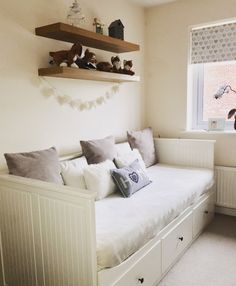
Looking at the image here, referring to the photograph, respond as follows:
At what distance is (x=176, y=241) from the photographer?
7.39 feet

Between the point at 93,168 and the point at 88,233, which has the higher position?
the point at 93,168

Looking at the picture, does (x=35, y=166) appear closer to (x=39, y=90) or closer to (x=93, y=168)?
(x=93, y=168)

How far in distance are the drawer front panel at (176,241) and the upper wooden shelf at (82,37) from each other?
173 centimetres

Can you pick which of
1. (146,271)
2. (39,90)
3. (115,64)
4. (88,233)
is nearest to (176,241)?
(146,271)

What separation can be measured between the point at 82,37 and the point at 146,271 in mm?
1881

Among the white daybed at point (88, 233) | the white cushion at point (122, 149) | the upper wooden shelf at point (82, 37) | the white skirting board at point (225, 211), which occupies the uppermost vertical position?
the upper wooden shelf at point (82, 37)

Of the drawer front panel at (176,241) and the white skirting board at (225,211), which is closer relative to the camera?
the drawer front panel at (176,241)

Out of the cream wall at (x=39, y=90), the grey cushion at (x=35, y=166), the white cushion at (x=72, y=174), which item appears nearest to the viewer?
the grey cushion at (x=35, y=166)

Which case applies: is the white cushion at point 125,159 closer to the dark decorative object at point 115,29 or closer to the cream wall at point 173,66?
the cream wall at point 173,66

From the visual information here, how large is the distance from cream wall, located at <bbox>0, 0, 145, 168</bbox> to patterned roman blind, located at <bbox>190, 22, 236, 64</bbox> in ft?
3.07

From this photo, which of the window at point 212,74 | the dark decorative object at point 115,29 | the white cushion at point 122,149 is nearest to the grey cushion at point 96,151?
the white cushion at point 122,149

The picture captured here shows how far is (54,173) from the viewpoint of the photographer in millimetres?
2014

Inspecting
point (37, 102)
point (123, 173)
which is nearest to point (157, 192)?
point (123, 173)

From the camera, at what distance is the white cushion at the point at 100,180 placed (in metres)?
2.19
